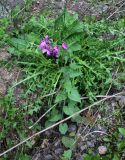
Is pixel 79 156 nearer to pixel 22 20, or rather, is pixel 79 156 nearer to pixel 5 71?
pixel 5 71

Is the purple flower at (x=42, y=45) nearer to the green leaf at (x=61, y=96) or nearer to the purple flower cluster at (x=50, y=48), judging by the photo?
the purple flower cluster at (x=50, y=48)

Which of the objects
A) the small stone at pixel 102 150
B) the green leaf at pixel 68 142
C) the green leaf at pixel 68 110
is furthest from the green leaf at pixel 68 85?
the small stone at pixel 102 150

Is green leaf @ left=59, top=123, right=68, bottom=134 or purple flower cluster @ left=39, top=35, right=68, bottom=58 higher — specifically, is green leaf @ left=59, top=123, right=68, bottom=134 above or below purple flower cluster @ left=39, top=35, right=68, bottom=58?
below

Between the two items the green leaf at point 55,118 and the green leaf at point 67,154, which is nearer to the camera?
the green leaf at point 67,154

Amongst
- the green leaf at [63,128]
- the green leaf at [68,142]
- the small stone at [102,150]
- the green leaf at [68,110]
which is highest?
the green leaf at [68,110]

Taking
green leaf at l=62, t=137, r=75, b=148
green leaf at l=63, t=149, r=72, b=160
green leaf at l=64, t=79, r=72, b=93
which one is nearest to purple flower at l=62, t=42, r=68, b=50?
green leaf at l=64, t=79, r=72, b=93

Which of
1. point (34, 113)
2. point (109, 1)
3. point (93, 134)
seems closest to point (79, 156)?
point (93, 134)

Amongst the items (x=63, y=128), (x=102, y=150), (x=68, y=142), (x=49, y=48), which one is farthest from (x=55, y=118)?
(x=49, y=48)

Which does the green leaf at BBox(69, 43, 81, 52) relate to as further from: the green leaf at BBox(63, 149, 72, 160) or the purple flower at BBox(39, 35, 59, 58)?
the green leaf at BBox(63, 149, 72, 160)

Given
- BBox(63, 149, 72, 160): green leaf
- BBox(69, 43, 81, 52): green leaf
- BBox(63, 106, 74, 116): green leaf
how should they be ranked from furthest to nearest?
1. BBox(69, 43, 81, 52): green leaf
2. BBox(63, 106, 74, 116): green leaf
3. BBox(63, 149, 72, 160): green leaf
